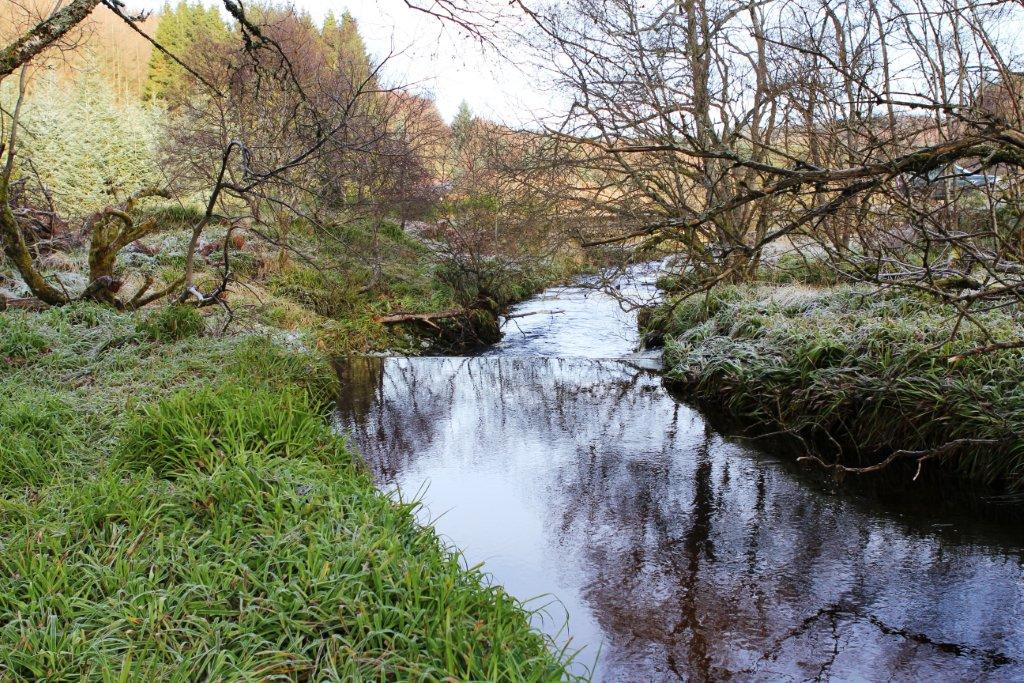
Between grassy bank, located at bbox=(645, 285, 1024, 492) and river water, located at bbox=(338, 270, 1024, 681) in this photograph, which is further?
grassy bank, located at bbox=(645, 285, 1024, 492)

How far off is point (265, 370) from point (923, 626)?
5379 mm

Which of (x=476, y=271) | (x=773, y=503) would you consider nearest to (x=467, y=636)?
(x=773, y=503)

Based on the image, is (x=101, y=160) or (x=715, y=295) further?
(x=101, y=160)

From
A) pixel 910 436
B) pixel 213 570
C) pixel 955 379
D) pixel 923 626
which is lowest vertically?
pixel 923 626

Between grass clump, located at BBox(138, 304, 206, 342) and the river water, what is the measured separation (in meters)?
1.78

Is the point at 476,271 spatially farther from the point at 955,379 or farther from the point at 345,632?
the point at 345,632

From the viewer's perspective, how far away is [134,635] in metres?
2.39

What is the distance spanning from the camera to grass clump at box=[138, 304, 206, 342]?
22.3ft

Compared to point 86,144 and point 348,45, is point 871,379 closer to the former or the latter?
point 348,45

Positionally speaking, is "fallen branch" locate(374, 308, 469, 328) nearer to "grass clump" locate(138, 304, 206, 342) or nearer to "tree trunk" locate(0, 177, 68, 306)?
"grass clump" locate(138, 304, 206, 342)

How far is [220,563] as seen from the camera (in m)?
2.88

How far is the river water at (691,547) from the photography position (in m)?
3.15

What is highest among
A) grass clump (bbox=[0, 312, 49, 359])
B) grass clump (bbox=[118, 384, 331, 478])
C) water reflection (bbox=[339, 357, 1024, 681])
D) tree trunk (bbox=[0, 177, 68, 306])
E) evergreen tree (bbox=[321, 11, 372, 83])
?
evergreen tree (bbox=[321, 11, 372, 83])

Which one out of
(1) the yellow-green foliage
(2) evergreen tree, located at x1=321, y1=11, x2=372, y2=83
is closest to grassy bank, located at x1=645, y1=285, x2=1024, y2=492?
(2) evergreen tree, located at x1=321, y1=11, x2=372, y2=83
